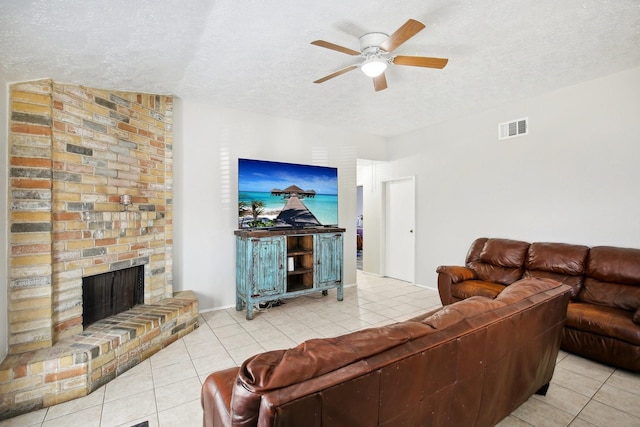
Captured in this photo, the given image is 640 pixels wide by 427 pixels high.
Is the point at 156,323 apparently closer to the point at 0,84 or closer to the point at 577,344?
the point at 0,84

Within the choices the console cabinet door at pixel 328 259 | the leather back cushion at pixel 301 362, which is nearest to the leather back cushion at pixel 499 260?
the console cabinet door at pixel 328 259

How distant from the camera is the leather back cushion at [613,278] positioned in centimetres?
271

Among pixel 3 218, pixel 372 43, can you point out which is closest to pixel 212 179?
pixel 3 218

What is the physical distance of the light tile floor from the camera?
1.91 meters

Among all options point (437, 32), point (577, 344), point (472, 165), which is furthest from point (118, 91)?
point (577, 344)

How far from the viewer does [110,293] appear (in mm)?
2848

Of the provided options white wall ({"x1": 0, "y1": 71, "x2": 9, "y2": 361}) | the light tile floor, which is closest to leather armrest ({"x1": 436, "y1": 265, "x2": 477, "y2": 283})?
the light tile floor

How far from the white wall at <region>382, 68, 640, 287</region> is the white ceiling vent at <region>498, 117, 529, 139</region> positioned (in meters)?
0.07

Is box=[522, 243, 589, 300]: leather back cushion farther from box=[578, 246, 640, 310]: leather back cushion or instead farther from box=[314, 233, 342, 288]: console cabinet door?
box=[314, 233, 342, 288]: console cabinet door

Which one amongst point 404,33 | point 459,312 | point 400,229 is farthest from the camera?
point 400,229

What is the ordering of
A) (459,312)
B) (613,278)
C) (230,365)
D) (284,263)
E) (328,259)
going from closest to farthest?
(459,312) < (230,365) < (613,278) < (284,263) < (328,259)

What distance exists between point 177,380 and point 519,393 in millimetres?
2345

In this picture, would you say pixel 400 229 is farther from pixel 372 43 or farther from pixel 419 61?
pixel 372 43

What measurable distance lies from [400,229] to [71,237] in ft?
15.3
